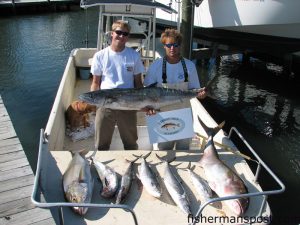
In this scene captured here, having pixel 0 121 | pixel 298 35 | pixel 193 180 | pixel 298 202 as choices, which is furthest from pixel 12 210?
pixel 298 35

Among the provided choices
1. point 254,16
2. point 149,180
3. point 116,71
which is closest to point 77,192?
point 149,180

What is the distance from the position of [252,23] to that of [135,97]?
6.92m

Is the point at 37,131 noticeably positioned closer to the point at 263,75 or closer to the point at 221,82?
the point at 221,82

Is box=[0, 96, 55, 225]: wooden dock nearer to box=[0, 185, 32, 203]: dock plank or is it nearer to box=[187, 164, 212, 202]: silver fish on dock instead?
box=[0, 185, 32, 203]: dock plank

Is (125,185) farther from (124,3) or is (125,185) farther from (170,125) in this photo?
(124,3)

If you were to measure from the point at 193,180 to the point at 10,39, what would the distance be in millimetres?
21650

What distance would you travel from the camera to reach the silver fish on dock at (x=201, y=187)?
15.3 feet

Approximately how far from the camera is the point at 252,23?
1077 centimetres

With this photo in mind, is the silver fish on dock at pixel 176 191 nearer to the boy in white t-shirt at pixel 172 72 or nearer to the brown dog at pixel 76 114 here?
the boy in white t-shirt at pixel 172 72

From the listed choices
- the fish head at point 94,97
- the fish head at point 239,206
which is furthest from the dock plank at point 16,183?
the fish head at point 239,206

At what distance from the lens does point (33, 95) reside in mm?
13914

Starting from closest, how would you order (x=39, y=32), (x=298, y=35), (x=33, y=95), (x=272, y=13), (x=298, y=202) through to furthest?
(x=298, y=202)
(x=272, y=13)
(x=298, y=35)
(x=33, y=95)
(x=39, y=32)

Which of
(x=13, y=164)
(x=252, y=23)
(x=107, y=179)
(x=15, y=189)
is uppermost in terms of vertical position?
A: (x=252, y=23)

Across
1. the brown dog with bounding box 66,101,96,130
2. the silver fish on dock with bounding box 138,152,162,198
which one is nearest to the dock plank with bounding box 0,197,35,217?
the silver fish on dock with bounding box 138,152,162,198
